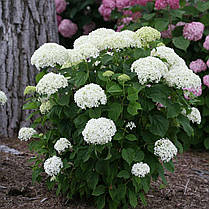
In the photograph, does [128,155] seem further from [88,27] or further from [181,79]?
[88,27]

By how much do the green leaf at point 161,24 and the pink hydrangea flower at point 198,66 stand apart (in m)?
0.48

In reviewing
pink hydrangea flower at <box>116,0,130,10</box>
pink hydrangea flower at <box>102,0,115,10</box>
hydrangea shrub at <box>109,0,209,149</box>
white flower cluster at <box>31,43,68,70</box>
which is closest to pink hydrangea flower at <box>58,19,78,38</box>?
pink hydrangea flower at <box>102,0,115,10</box>

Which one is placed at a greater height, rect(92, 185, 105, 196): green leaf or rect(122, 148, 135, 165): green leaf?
rect(122, 148, 135, 165): green leaf

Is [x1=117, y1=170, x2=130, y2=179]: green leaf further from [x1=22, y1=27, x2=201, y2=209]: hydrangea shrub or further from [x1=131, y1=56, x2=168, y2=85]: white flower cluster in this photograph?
[x1=131, y1=56, x2=168, y2=85]: white flower cluster

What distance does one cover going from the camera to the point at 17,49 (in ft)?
13.1

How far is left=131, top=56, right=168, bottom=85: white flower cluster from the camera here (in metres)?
2.04

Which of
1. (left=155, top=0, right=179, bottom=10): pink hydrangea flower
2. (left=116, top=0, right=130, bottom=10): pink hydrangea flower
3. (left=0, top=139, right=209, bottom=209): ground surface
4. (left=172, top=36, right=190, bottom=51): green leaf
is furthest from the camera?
(left=116, top=0, right=130, bottom=10): pink hydrangea flower

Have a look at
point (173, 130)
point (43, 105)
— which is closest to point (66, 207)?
point (43, 105)

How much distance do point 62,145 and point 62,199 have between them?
53 centimetres

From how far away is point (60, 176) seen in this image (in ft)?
7.91

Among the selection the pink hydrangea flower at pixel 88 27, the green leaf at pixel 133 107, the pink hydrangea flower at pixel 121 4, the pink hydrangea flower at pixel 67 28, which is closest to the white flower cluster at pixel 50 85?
the green leaf at pixel 133 107

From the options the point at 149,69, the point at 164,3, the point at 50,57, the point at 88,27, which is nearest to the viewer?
the point at 149,69

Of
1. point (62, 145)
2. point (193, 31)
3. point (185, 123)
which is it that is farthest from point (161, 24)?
point (62, 145)

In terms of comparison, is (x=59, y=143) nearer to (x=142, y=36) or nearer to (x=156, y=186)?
(x=142, y=36)
